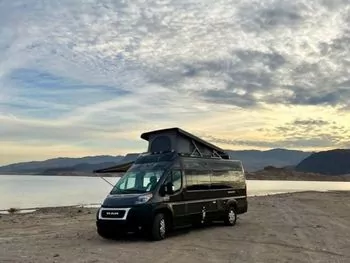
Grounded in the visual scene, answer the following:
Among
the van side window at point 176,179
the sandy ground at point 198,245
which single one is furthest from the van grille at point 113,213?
the van side window at point 176,179

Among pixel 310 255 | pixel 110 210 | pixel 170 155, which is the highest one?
pixel 170 155

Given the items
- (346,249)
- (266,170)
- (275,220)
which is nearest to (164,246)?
(346,249)

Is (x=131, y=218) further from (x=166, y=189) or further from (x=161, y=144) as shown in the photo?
(x=161, y=144)

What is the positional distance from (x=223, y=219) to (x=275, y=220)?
11.8 feet

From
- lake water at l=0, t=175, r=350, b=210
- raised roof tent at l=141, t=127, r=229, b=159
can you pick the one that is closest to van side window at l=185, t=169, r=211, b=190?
raised roof tent at l=141, t=127, r=229, b=159

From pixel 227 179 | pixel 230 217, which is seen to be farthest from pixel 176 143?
pixel 230 217

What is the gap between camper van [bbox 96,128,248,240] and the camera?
50.1ft

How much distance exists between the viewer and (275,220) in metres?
22.2

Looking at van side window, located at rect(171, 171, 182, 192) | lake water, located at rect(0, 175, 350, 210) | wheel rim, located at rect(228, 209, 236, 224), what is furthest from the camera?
lake water, located at rect(0, 175, 350, 210)

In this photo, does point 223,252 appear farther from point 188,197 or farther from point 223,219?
point 223,219

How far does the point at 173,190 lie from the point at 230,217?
169 inches

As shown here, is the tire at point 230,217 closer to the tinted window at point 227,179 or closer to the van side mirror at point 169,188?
the tinted window at point 227,179

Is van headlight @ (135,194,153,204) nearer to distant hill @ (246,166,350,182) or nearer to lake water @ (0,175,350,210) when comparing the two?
lake water @ (0,175,350,210)

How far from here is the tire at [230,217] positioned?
19672 millimetres
